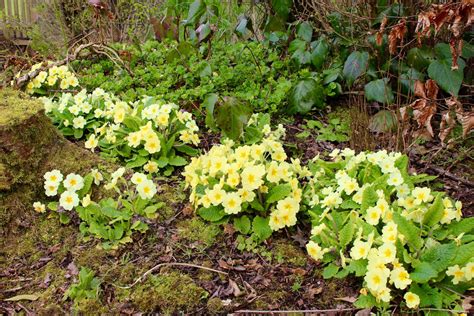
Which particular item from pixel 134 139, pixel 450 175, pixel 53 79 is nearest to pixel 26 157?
pixel 134 139

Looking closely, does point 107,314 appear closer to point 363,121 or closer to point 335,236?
point 335,236

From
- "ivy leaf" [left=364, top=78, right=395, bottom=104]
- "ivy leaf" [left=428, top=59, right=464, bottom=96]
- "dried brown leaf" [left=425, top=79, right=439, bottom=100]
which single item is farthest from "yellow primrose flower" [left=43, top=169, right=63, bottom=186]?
"ivy leaf" [left=428, top=59, right=464, bottom=96]

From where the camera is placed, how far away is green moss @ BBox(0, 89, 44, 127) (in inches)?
115

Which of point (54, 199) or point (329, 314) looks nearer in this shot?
point (329, 314)

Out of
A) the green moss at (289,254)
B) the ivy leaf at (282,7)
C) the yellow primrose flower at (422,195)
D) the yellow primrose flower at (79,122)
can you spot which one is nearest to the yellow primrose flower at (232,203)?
the green moss at (289,254)

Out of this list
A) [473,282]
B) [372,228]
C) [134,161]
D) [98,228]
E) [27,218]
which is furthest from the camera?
[134,161]

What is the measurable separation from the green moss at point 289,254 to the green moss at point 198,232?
32 cm

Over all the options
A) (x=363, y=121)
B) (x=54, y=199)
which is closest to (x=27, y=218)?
(x=54, y=199)

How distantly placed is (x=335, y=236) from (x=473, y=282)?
614 mm

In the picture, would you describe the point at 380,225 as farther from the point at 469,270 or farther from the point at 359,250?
the point at 469,270

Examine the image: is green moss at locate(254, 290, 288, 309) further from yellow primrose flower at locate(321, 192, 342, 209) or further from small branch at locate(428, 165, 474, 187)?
small branch at locate(428, 165, 474, 187)

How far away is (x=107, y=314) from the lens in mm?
A: 2340

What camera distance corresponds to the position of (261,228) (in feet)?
8.93

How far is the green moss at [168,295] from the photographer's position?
2.38 metres
